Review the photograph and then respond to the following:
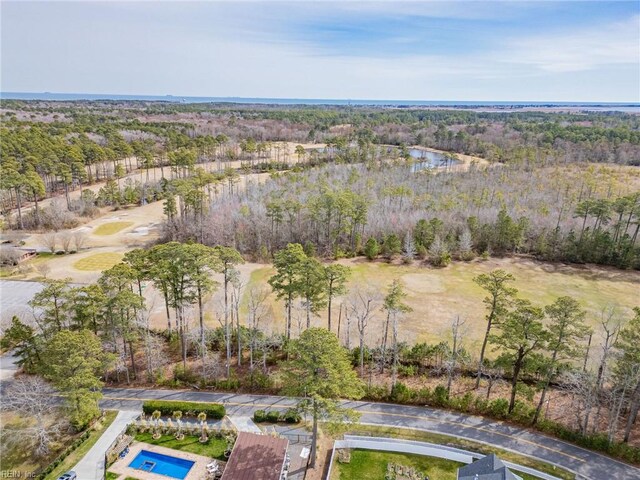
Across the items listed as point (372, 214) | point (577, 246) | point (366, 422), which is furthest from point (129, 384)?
point (577, 246)

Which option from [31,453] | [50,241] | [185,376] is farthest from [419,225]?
[50,241]

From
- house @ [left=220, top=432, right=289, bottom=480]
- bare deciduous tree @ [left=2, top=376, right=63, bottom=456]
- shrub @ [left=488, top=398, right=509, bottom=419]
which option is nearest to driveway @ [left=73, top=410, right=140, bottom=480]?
bare deciduous tree @ [left=2, top=376, right=63, bottom=456]

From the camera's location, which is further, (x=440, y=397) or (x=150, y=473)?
(x=440, y=397)

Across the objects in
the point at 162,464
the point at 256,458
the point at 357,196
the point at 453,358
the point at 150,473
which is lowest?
the point at 162,464

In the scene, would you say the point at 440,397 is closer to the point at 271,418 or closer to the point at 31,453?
the point at 271,418

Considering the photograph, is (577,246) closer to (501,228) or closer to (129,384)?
(501,228)

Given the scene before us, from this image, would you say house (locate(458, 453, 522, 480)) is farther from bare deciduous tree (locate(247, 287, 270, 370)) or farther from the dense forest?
the dense forest
